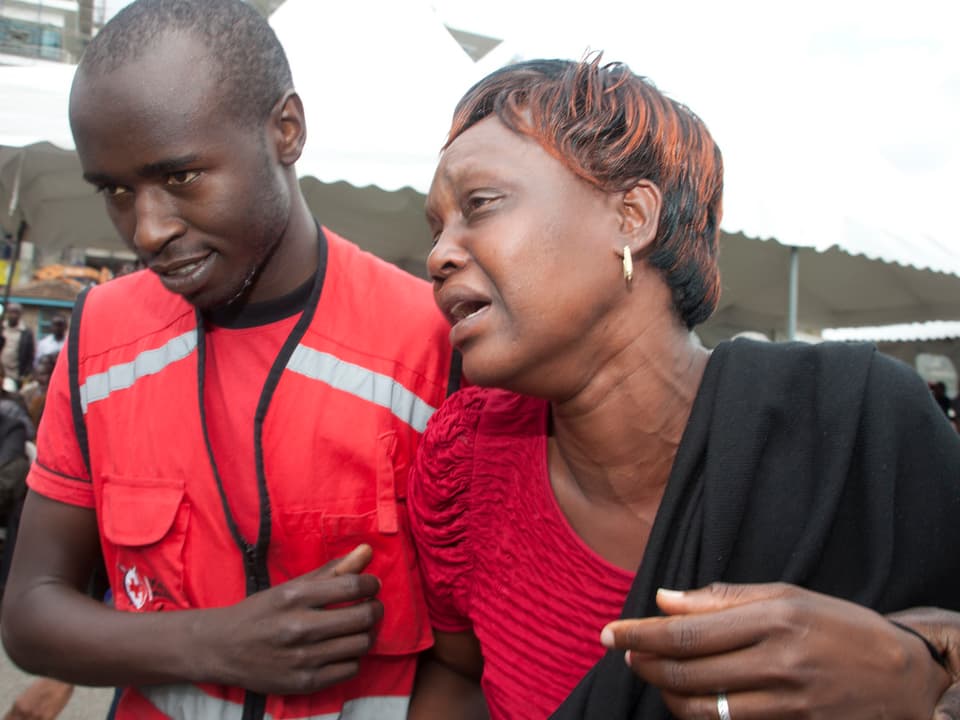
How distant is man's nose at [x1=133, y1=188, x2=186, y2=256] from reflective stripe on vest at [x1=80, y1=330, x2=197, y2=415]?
0.25 metres

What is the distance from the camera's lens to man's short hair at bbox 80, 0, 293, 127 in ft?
4.49

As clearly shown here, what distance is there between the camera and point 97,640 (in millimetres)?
1376

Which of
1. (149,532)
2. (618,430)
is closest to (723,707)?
(618,430)

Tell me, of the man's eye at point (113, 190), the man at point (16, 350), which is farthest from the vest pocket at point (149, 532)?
the man at point (16, 350)

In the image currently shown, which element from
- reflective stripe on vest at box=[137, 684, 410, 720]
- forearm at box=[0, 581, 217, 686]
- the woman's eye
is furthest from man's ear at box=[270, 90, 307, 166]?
reflective stripe on vest at box=[137, 684, 410, 720]

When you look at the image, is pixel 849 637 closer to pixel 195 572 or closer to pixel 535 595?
pixel 535 595

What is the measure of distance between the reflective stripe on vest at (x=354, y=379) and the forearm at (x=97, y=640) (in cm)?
47

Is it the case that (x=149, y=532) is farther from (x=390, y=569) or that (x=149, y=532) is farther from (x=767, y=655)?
(x=767, y=655)

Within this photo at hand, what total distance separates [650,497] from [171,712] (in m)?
0.98

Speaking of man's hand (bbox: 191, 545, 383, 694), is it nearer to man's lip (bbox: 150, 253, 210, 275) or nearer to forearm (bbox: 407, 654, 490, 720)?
forearm (bbox: 407, 654, 490, 720)

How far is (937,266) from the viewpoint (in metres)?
5.46

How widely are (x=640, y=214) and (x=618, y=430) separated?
362 millimetres

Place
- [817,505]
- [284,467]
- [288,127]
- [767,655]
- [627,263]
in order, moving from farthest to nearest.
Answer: [288,127]
[284,467]
[627,263]
[817,505]
[767,655]

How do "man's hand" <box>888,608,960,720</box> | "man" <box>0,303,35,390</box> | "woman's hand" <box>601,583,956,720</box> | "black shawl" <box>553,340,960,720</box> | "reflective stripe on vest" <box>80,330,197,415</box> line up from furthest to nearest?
"man" <box>0,303,35,390</box>, "reflective stripe on vest" <box>80,330,197,415</box>, "black shawl" <box>553,340,960,720</box>, "man's hand" <box>888,608,960,720</box>, "woman's hand" <box>601,583,956,720</box>
